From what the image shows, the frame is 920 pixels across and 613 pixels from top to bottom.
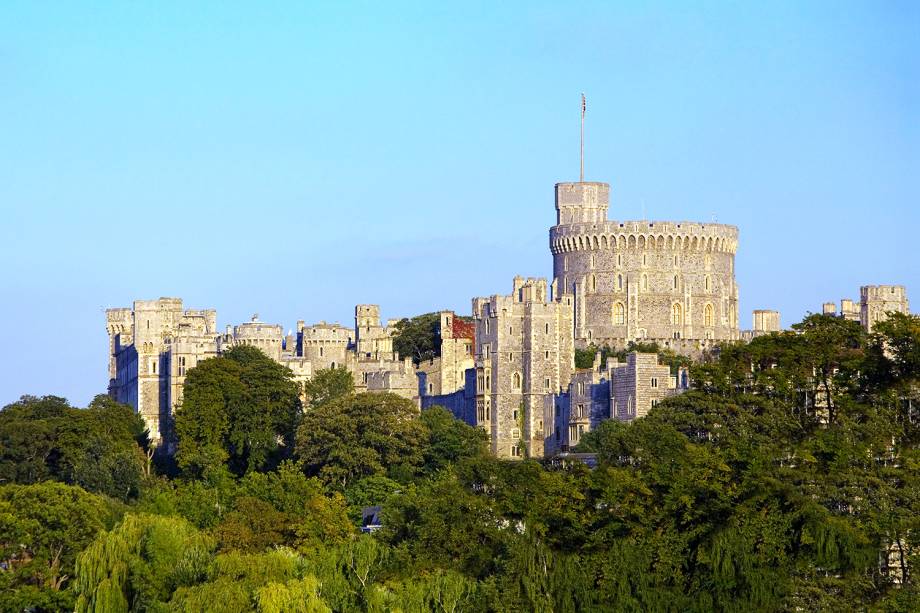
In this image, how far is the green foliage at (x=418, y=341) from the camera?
167625mm

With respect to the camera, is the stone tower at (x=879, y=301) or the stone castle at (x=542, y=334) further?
the stone tower at (x=879, y=301)

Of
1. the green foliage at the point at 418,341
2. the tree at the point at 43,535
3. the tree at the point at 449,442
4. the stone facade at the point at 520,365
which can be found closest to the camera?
the tree at the point at 43,535

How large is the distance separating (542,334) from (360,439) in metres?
14.1

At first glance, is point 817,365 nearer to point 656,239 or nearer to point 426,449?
point 426,449

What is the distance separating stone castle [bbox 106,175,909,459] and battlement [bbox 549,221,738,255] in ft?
0.22

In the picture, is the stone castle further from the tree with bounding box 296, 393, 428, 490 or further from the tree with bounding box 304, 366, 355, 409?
the tree with bounding box 296, 393, 428, 490

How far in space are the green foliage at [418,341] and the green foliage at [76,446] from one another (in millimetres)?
23293

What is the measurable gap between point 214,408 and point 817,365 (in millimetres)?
47514

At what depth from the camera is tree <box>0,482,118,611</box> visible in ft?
333

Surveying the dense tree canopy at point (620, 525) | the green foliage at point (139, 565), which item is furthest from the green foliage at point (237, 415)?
the green foliage at point (139, 565)

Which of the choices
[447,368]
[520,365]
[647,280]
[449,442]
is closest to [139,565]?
[449,442]

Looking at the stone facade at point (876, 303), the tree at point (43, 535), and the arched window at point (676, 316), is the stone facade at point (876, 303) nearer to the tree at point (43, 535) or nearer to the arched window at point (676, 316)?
the arched window at point (676, 316)

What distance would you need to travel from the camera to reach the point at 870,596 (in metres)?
86.8

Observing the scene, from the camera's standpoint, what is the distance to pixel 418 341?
169m
